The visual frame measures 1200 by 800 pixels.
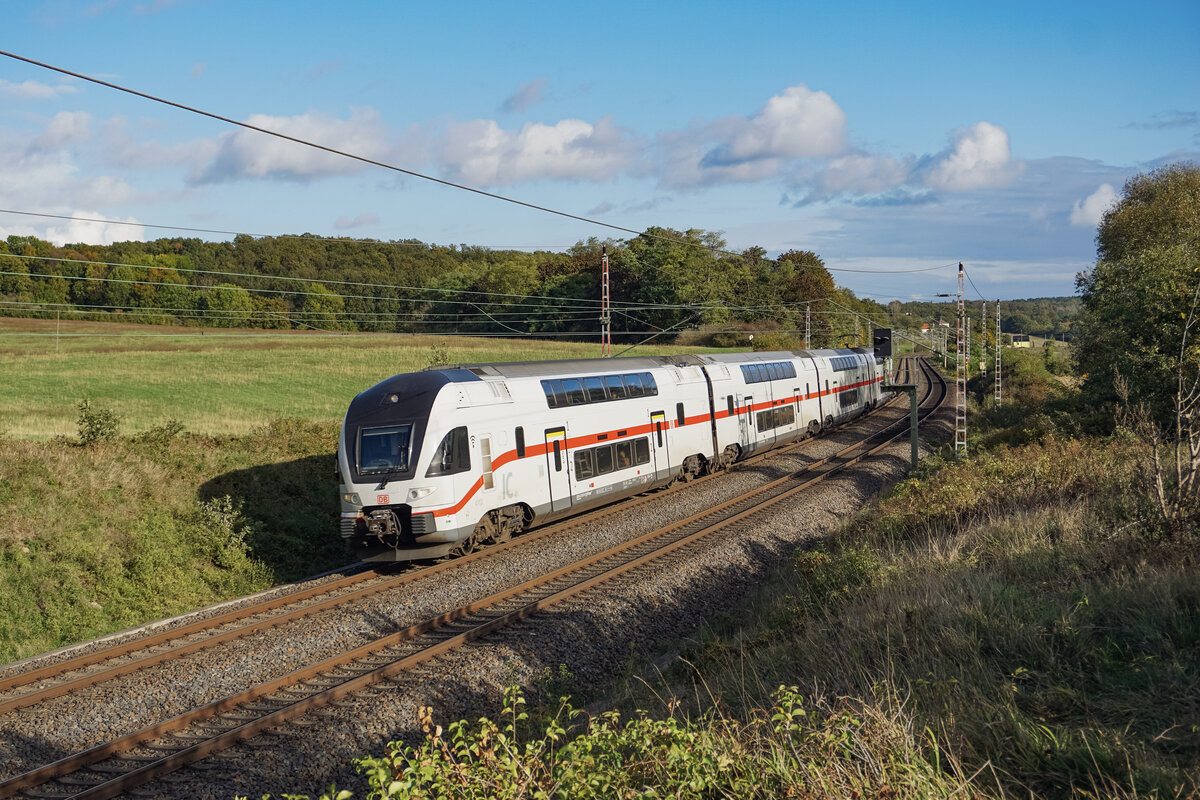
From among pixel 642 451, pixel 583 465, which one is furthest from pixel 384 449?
pixel 642 451

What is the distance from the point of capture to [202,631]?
490 inches

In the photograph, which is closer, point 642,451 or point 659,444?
point 642,451

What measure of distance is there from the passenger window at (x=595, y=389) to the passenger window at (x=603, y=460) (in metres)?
1.16

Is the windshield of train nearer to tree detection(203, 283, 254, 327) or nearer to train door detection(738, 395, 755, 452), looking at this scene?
train door detection(738, 395, 755, 452)

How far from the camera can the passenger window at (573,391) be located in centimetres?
1834

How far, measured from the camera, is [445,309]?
81750mm

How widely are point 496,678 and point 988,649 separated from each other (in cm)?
580

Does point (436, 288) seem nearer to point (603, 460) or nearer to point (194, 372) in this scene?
point (194, 372)

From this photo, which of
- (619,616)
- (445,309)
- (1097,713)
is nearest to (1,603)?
(619,616)

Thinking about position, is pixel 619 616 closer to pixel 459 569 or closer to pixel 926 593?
pixel 459 569

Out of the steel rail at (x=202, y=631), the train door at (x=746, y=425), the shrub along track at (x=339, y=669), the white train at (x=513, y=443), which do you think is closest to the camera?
the shrub along track at (x=339, y=669)

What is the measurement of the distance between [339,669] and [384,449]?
523 centimetres

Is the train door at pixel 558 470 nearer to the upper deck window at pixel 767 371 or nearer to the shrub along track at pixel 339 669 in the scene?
the shrub along track at pixel 339 669

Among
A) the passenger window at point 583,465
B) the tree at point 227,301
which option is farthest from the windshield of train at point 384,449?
the tree at point 227,301
